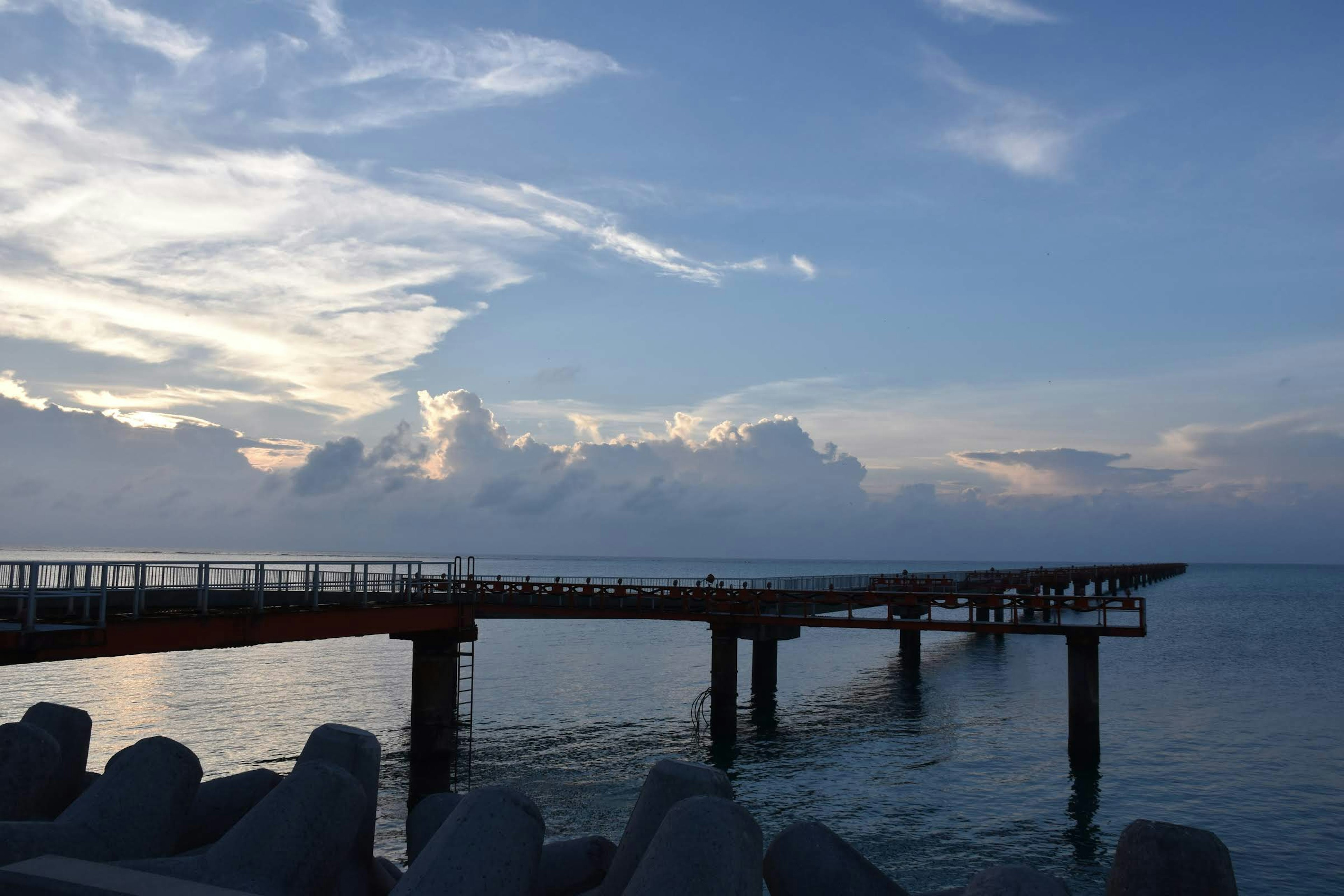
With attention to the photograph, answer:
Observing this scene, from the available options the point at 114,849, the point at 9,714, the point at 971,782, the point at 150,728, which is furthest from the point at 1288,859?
the point at 9,714

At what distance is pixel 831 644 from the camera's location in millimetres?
82312

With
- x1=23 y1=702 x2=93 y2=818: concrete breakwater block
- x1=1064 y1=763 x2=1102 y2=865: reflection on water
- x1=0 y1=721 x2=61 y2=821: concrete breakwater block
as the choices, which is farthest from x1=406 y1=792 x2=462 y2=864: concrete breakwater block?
x1=1064 y1=763 x2=1102 y2=865: reflection on water

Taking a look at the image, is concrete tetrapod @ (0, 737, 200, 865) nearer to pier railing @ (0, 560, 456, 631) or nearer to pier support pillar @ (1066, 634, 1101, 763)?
pier railing @ (0, 560, 456, 631)

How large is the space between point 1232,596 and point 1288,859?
168 meters

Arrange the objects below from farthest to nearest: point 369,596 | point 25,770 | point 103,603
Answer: point 369,596
point 103,603
point 25,770

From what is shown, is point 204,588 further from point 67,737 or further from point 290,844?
point 290,844

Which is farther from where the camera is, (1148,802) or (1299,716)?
(1299,716)

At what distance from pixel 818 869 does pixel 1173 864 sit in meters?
3.44

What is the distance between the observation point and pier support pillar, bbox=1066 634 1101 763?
3080 cm

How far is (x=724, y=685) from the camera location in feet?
123

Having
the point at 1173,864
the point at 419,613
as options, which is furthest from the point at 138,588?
the point at 1173,864

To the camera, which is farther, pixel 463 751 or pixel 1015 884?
pixel 463 751

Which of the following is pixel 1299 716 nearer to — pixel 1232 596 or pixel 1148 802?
pixel 1148 802

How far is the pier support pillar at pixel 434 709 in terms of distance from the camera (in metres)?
28.3
